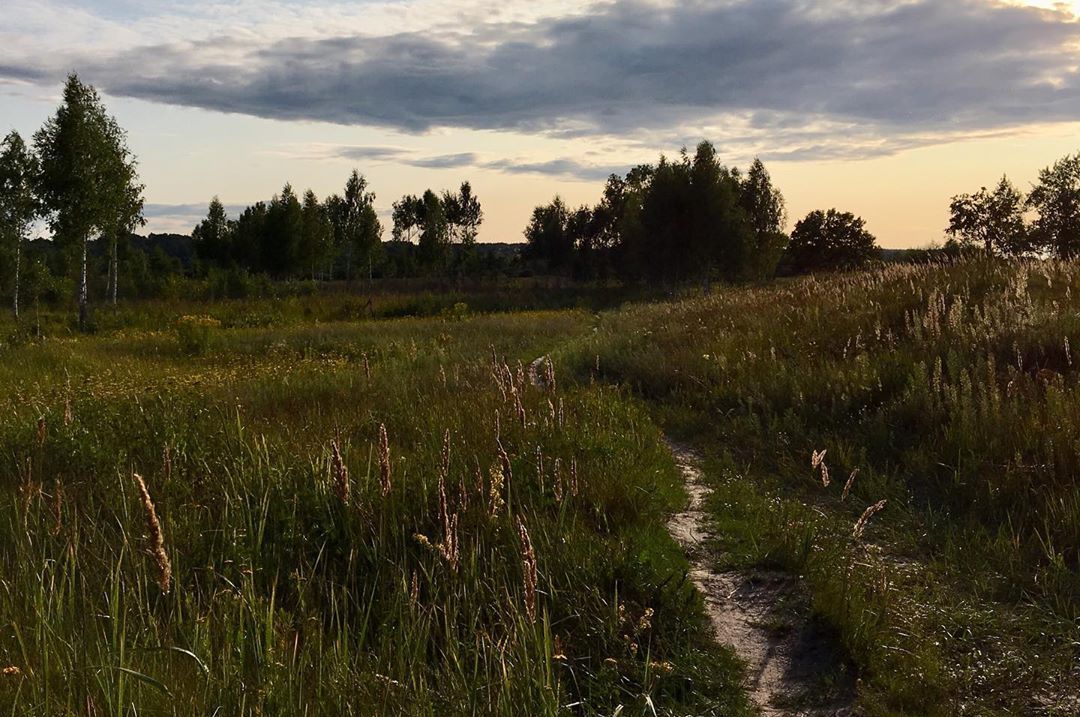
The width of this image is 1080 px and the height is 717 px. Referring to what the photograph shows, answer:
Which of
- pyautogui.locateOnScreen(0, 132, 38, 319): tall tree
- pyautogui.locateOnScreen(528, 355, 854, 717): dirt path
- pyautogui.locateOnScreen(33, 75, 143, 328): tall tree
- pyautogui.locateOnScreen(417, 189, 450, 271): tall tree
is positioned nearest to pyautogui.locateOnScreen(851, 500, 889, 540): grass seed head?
pyautogui.locateOnScreen(528, 355, 854, 717): dirt path

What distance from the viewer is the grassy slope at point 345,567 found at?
2.72 meters

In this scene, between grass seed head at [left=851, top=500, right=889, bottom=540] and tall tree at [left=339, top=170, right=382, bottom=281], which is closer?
grass seed head at [left=851, top=500, right=889, bottom=540]

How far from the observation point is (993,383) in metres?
6.02

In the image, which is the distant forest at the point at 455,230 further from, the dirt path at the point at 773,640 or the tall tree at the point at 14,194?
the dirt path at the point at 773,640

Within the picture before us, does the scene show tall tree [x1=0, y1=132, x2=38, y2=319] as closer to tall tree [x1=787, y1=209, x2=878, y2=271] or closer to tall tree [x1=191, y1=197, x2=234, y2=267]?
tall tree [x1=191, y1=197, x2=234, y2=267]

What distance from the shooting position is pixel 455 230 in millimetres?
75875

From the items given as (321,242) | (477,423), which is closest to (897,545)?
(477,423)

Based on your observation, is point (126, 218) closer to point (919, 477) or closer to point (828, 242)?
Result: point (919, 477)

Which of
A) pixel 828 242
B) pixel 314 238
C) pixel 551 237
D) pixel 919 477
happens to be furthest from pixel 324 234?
pixel 919 477

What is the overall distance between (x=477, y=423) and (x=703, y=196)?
42485 mm

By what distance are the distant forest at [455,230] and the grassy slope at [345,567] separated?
1149cm

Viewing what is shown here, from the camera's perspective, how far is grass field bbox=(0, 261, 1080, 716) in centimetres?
288

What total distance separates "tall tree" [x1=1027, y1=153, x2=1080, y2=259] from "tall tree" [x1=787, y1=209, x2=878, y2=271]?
56.0ft

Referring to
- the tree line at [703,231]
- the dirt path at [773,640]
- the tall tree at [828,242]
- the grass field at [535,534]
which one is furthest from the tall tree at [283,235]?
the dirt path at [773,640]
